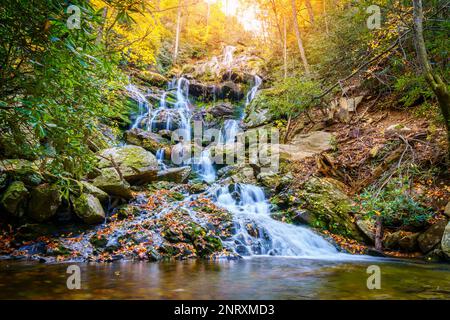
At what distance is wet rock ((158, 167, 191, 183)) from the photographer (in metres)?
11.0

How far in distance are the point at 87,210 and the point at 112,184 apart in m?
1.33

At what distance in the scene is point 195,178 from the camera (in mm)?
12289

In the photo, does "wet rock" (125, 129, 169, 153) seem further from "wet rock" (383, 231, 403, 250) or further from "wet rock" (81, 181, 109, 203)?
"wet rock" (383, 231, 403, 250)

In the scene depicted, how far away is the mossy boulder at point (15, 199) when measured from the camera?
6.34 m

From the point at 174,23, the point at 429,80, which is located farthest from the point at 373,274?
the point at 174,23

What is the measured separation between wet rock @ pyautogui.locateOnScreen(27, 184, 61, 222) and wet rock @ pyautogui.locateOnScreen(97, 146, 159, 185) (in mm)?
2742

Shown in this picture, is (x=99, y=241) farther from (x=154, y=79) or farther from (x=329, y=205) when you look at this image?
(x=154, y=79)

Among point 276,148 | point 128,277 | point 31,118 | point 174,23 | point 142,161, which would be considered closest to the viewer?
point 31,118

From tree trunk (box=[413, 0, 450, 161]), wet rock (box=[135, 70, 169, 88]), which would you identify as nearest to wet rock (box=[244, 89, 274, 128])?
wet rock (box=[135, 70, 169, 88])

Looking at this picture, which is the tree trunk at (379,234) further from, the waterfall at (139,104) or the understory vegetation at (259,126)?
the waterfall at (139,104)

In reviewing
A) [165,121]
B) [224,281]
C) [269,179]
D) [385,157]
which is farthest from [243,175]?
[224,281]

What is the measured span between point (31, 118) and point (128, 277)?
2.56 metres

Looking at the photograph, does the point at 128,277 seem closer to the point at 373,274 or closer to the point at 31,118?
the point at 31,118

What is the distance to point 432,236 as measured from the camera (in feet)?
21.1
